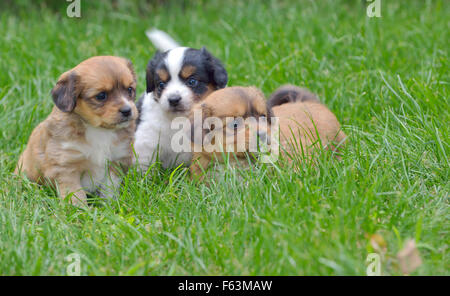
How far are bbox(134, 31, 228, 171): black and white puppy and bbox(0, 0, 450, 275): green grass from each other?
0.27m

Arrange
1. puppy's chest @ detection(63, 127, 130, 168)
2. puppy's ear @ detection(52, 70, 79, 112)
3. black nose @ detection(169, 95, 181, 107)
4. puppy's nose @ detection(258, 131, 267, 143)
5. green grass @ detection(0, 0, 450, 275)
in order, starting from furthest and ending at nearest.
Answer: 1. black nose @ detection(169, 95, 181, 107)
2. puppy's chest @ detection(63, 127, 130, 168)
3. puppy's ear @ detection(52, 70, 79, 112)
4. puppy's nose @ detection(258, 131, 267, 143)
5. green grass @ detection(0, 0, 450, 275)

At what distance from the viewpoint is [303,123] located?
441 cm

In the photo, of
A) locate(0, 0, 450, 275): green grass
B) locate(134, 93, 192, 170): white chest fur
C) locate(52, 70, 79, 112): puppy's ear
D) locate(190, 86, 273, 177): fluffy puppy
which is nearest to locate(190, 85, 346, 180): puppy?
locate(190, 86, 273, 177): fluffy puppy

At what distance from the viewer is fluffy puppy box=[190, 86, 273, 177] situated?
389 cm

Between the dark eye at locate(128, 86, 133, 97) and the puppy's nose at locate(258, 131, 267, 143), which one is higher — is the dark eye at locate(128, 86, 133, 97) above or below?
above

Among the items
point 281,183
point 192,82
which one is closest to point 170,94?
point 192,82

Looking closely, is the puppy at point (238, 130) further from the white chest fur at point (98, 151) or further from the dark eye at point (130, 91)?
the white chest fur at point (98, 151)

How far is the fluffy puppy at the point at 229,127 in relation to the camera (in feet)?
12.8

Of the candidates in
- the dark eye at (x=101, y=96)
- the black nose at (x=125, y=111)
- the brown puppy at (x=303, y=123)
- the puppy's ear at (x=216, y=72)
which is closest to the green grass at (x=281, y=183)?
the brown puppy at (x=303, y=123)

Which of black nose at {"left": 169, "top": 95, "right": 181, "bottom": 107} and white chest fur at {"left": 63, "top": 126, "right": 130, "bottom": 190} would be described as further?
black nose at {"left": 169, "top": 95, "right": 181, "bottom": 107}

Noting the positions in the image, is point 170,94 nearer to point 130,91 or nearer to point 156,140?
point 130,91

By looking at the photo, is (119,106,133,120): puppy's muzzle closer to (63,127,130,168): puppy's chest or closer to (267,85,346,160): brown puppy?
(63,127,130,168): puppy's chest
